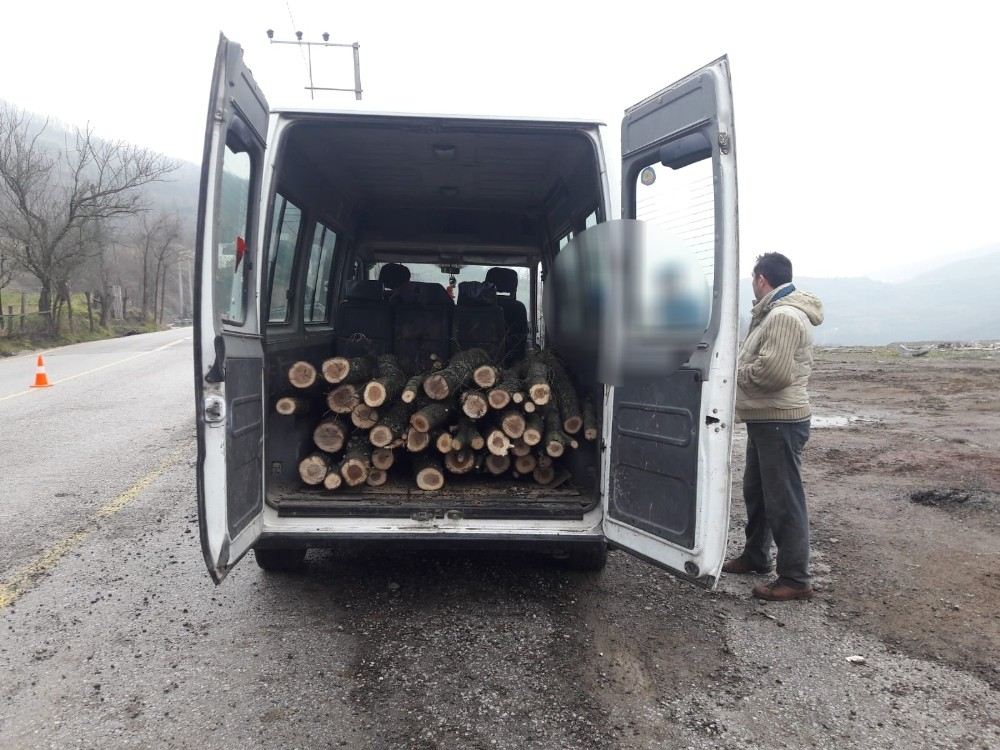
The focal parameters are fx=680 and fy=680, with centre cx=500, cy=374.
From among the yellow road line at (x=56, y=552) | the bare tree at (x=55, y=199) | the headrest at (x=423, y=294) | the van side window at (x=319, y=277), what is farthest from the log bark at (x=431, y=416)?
the bare tree at (x=55, y=199)

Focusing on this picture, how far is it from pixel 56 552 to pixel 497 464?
2907mm

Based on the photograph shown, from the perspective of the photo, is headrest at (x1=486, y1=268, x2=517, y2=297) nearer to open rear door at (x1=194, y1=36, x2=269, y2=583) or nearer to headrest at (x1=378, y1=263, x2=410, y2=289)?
headrest at (x1=378, y1=263, x2=410, y2=289)

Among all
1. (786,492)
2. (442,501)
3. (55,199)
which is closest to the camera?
(442,501)

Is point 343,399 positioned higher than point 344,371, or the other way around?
point 344,371

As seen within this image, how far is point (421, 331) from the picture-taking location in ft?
18.5

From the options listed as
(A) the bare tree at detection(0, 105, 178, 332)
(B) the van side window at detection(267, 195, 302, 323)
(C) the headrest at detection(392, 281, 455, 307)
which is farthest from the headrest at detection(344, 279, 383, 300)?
(A) the bare tree at detection(0, 105, 178, 332)

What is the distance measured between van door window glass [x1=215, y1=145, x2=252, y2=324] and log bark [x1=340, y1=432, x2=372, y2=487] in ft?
3.35

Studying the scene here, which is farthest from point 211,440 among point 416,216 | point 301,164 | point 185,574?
point 416,216

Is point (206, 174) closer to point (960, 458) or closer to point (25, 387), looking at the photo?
point (960, 458)

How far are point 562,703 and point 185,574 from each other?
8.22ft

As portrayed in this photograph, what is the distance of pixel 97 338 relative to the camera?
102ft

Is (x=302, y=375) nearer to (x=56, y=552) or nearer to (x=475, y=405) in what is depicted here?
(x=475, y=405)

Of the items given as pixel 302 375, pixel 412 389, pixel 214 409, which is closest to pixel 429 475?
pixel 412 389

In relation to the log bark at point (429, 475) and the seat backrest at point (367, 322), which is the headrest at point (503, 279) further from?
the log bark at point (429, 475)
